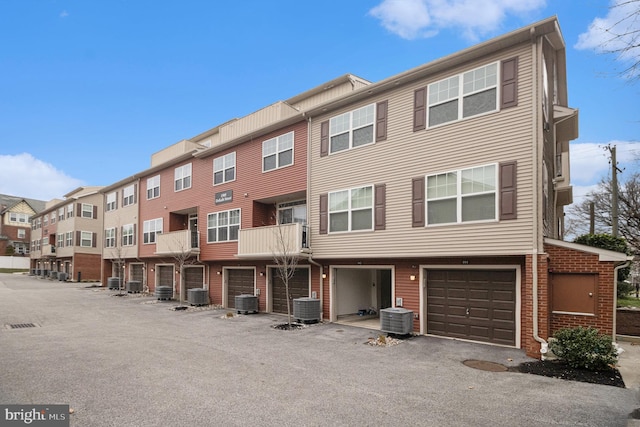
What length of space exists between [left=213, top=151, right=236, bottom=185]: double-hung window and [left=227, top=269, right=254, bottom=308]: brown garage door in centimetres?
494

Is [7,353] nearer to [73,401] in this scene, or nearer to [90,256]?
[73,401]

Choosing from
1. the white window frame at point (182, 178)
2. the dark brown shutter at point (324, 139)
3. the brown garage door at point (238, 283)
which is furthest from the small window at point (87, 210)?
the dark brown shutter at point (324, 139)

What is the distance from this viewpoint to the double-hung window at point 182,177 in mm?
23672

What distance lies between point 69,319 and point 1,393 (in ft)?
34.7

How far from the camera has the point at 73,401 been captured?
653 cm

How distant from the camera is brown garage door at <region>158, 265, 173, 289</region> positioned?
2620cm

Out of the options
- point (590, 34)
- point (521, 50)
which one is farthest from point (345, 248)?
point (590, 34)

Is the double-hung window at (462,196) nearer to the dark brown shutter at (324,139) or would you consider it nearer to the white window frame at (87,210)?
the dark brown shutter at (324,139)

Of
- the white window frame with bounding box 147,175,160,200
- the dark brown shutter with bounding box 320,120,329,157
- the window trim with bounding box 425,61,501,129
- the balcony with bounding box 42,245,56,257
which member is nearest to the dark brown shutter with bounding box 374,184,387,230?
the window trim with bounding box 425,61,501,129

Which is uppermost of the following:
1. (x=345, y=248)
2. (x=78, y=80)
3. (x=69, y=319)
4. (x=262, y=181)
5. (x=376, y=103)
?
(x=78, y=80)

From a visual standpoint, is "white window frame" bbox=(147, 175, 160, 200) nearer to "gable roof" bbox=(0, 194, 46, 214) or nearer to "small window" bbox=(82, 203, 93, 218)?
"small window" bbox=(82, 203, 93, 218)

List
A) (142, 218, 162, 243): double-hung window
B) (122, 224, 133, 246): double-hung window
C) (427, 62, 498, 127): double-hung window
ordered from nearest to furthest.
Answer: (427, 62, 498, 127): double-hung window
(142, 218, 162, 243): double-hung window
(122, 224, 133, 246): double-hung window

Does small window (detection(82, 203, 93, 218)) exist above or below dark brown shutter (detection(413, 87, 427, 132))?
below

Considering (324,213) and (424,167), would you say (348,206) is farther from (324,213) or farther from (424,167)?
(424,167)
